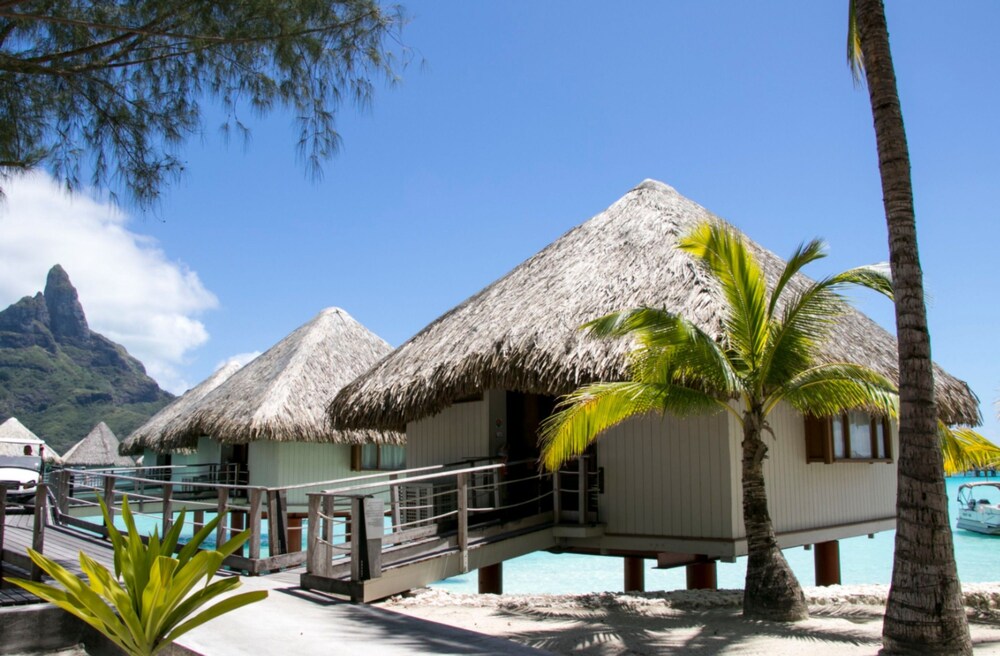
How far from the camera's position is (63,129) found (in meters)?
8.20

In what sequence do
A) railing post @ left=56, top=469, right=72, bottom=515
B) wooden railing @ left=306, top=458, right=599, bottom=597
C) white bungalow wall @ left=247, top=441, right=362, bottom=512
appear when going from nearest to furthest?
wooden railing @ left=306, top=458, right=599, bottom=597 < railing post @ left=56, top=469, right=72, bottom=515 < white bungalow wall @ left=247, top=441, right=362, bottom=512

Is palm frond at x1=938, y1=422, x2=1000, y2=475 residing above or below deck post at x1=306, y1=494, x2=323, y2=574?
above

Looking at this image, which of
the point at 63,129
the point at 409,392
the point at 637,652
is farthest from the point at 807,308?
the point at 63,129

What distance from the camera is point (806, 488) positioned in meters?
10.9

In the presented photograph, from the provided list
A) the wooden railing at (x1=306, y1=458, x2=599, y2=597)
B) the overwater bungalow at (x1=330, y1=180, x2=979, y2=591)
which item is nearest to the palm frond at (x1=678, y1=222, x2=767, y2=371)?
the overwater bungalow at (x1=330, y1=180, x2=979, y2=591)

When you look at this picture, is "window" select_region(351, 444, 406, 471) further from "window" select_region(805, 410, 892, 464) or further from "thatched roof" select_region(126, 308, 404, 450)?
"window" select_region(805, 410, 892, 464)

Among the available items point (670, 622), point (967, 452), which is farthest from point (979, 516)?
point (670, 622)

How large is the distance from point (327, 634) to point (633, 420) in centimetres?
489

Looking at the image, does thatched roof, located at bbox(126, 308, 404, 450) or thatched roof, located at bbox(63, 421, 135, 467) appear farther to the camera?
thatched roof, located at bbox(63, 421, 135, 467)

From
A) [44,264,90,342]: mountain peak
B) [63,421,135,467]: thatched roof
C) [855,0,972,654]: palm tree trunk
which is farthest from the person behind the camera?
[44,264,90,342]: mountain peak

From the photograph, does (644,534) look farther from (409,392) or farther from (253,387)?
Answer: (253,387)

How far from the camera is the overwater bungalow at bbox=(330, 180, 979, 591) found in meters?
9.49

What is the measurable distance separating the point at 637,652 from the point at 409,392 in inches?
215

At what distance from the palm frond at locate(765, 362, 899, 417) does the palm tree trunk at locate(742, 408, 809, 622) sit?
0.47 meters
